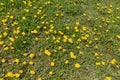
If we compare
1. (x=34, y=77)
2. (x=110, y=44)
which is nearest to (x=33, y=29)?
(x=34, y=77)

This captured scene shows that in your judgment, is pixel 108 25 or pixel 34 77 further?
pixel 108 25

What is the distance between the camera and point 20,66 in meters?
4.68

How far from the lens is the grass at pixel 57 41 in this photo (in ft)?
15.6

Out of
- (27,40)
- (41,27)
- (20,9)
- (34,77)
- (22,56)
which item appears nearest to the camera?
(34,77)

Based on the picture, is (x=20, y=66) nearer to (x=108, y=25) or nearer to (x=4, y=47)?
(x=4, y=47)

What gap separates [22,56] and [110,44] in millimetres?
2274

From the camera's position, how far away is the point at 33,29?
555 centimetres

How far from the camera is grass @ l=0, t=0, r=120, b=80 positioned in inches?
187

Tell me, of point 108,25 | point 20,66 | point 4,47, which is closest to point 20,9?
point 4,47

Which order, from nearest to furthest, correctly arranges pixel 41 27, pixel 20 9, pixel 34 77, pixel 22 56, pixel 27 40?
pixel 34 77, pixel 22 56, pixel 27 40, pixel 41 27, pixel 20 9

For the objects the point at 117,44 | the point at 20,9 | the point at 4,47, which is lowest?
the point at 117,44

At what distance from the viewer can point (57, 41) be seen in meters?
5.29

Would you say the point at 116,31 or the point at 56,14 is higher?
the point at 56,14

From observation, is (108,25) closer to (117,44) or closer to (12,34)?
(117,44)
